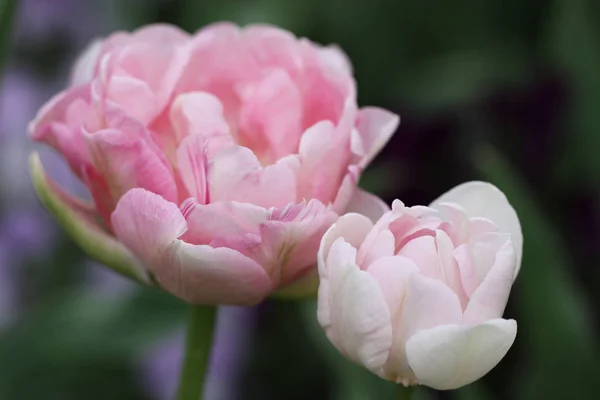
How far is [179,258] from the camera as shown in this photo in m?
0.28

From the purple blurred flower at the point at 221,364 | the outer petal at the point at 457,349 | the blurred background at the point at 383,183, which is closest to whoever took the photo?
the outer petal at the point at 457,349

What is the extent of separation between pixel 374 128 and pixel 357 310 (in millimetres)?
86

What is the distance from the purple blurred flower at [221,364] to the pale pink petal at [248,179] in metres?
0.42

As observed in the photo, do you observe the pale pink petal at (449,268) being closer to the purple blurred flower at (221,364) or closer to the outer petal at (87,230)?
the outer petal at (87,230)

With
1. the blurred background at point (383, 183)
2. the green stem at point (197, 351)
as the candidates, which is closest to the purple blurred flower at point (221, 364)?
the blurred background at point (383, 183)

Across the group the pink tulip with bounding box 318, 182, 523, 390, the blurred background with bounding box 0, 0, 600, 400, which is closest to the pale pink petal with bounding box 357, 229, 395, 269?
the pink tulip with bounding box 318, 182, 523, 390

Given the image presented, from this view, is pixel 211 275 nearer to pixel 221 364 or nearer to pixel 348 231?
pixel 348 231

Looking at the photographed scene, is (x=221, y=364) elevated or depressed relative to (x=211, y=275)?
depressed

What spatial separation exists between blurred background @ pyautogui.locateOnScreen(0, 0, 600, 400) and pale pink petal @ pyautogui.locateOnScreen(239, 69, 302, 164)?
143 mm

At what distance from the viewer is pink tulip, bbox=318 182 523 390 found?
248 mm

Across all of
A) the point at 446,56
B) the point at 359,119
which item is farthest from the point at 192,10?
the point at 359,119

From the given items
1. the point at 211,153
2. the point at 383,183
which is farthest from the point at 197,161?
the point at 383,183

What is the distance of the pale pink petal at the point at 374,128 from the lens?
0.31 meters

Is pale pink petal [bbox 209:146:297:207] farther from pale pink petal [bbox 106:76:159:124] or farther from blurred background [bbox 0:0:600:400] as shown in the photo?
blurred background [bbox 0:0:600:400]
